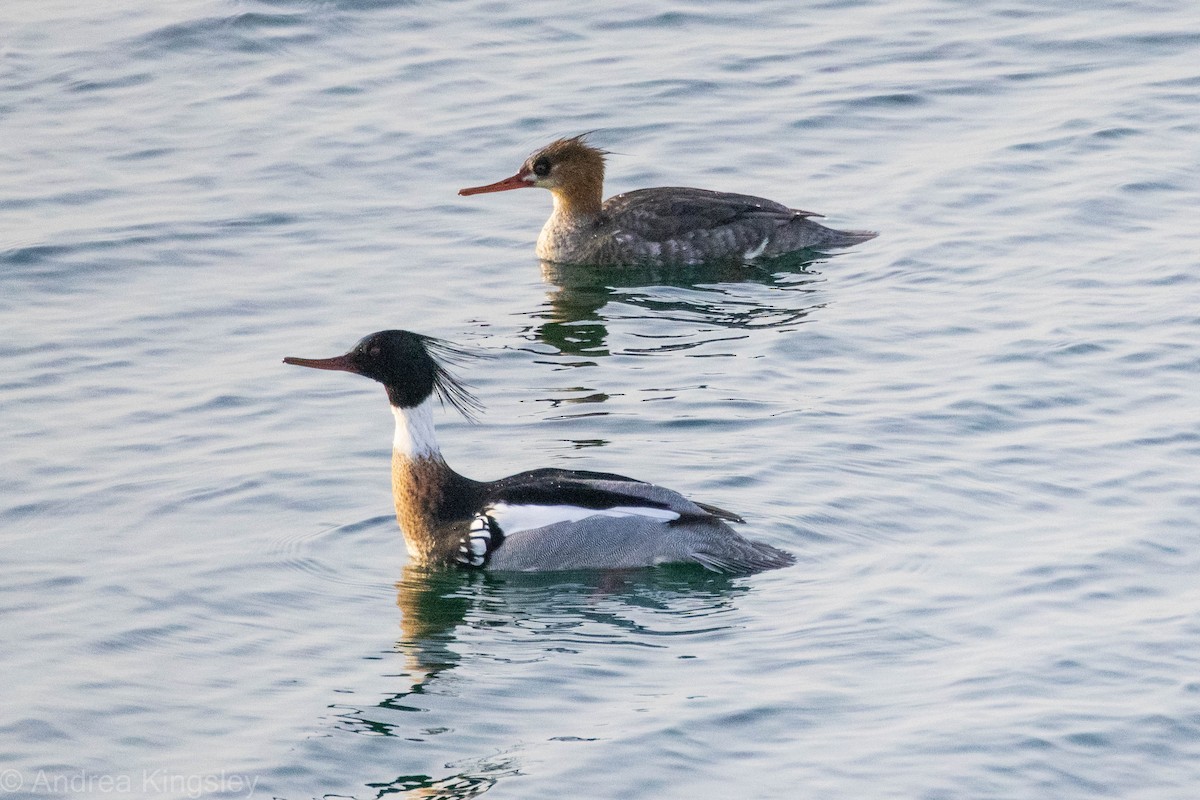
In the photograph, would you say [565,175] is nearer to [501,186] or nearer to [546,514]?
[501,186]

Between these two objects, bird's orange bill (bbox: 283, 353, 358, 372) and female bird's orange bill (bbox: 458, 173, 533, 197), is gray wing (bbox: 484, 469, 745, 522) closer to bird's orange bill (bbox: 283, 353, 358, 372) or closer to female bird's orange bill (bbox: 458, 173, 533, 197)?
bird's orange bill (bbox: 283, 353, 358, 372)

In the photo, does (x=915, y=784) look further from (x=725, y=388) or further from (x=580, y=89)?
(x=580, y=89)

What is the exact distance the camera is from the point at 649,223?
50.7 feet

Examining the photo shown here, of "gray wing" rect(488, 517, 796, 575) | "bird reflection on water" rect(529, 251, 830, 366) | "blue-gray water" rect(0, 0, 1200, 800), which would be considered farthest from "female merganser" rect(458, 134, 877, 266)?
"gray wing" rect(488, 517, 796, 575)

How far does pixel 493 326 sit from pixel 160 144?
15.3 ft

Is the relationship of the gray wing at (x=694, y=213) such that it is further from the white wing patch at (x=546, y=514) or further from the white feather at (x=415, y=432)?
the white wing patch at (x=546, y=514)

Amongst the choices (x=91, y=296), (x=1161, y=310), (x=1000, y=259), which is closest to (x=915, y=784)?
(x=1161, y=310)

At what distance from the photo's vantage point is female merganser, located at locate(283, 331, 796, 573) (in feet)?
33.5

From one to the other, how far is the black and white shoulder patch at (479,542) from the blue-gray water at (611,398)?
0.19 meters

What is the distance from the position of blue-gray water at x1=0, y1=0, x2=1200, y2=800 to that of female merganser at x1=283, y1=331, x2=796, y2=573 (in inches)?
7.0

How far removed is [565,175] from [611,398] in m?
3.72

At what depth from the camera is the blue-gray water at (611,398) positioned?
8523 millimetres

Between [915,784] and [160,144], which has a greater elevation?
[160,144]

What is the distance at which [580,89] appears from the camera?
18.1 m
